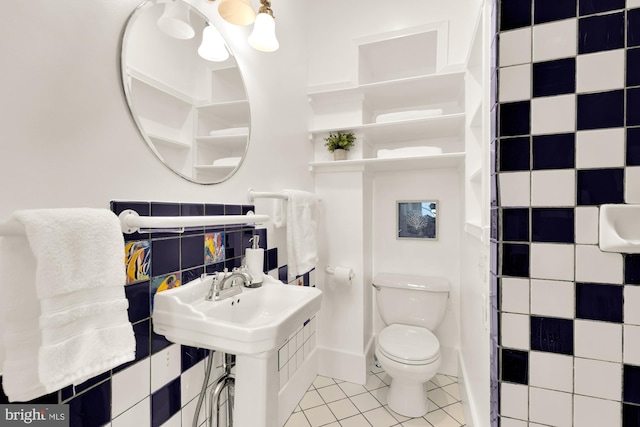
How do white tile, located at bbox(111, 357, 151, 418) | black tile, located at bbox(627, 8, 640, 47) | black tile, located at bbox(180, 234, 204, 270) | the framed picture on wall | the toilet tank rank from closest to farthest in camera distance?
black tile, located at bbox(627, 8, 640, 47) < white tile, located at bbox(111, 357, 151, 418) < black tile, located at bbox(180, 234, 204, 270) < the toilet tank < the framed picture on wall

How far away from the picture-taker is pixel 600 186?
70 centimetres

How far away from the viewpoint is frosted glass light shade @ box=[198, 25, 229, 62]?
119 centimetres

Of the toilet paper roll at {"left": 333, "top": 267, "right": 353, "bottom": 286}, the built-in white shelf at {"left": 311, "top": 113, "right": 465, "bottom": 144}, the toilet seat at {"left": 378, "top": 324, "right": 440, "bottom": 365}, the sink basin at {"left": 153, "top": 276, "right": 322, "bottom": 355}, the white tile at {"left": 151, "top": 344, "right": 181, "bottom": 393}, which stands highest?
the built-in white shelf at {"left": 311, "top": 113, "right": 465, "bottom": 144}

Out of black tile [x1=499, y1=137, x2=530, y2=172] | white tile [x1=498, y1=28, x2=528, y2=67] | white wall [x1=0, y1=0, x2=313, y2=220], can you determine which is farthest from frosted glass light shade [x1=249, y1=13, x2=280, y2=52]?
black tile [x1=499, y1=137, x2=530, y2=172]

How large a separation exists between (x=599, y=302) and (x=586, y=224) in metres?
0.19

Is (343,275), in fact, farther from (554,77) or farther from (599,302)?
(554,77)

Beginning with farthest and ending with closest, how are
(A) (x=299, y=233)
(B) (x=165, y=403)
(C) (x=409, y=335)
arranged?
1. (C) (x=409, y=335)
2. (A) (x=299, y=233)
3. (B) (x=165, y=403)

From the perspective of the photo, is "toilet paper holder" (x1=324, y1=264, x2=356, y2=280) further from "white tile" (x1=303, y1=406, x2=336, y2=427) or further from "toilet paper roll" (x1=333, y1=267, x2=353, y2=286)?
"white tile" (x1=303, y1=406, x2=336, y2=427)

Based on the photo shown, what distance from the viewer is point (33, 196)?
→ 67cm

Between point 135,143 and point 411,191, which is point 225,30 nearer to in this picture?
point 135,143

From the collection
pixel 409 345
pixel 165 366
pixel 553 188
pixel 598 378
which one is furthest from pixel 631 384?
pixel 165 366

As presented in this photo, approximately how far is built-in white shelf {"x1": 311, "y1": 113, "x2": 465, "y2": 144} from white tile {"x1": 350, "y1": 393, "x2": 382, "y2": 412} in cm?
182

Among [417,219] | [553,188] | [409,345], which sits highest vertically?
[553,188]

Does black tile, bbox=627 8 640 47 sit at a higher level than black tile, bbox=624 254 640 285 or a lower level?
higher
